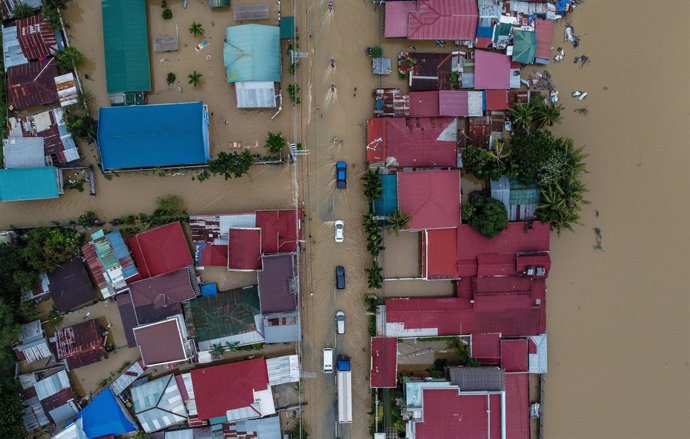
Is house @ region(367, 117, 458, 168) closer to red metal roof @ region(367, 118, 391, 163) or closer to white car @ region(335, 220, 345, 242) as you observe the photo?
red metal roof @ region(367, 118, 391, 163)

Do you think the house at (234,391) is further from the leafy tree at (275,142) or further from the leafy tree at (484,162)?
the leafy tree at (484,162)

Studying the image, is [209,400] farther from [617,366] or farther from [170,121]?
[617,366]

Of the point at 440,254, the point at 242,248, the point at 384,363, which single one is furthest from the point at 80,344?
the point at 440,254

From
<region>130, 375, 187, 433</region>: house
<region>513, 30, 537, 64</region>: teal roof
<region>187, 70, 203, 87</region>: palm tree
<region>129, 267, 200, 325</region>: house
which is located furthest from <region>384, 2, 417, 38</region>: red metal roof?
<region>130, 375, 187, 433</region>: house

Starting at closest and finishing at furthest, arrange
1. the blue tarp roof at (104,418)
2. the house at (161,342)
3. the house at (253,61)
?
the house at (161,342) → the house at (253,61) → the blue tarp roof at (104,418)

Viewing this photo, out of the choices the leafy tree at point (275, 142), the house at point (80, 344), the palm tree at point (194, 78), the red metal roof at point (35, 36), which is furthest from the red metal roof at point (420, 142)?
the red metal roof at point (35, 36)

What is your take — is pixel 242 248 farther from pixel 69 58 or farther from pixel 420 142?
pixel 69 58

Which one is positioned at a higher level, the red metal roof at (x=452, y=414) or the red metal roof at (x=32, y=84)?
the red metal roof at (x=32, y=84)
